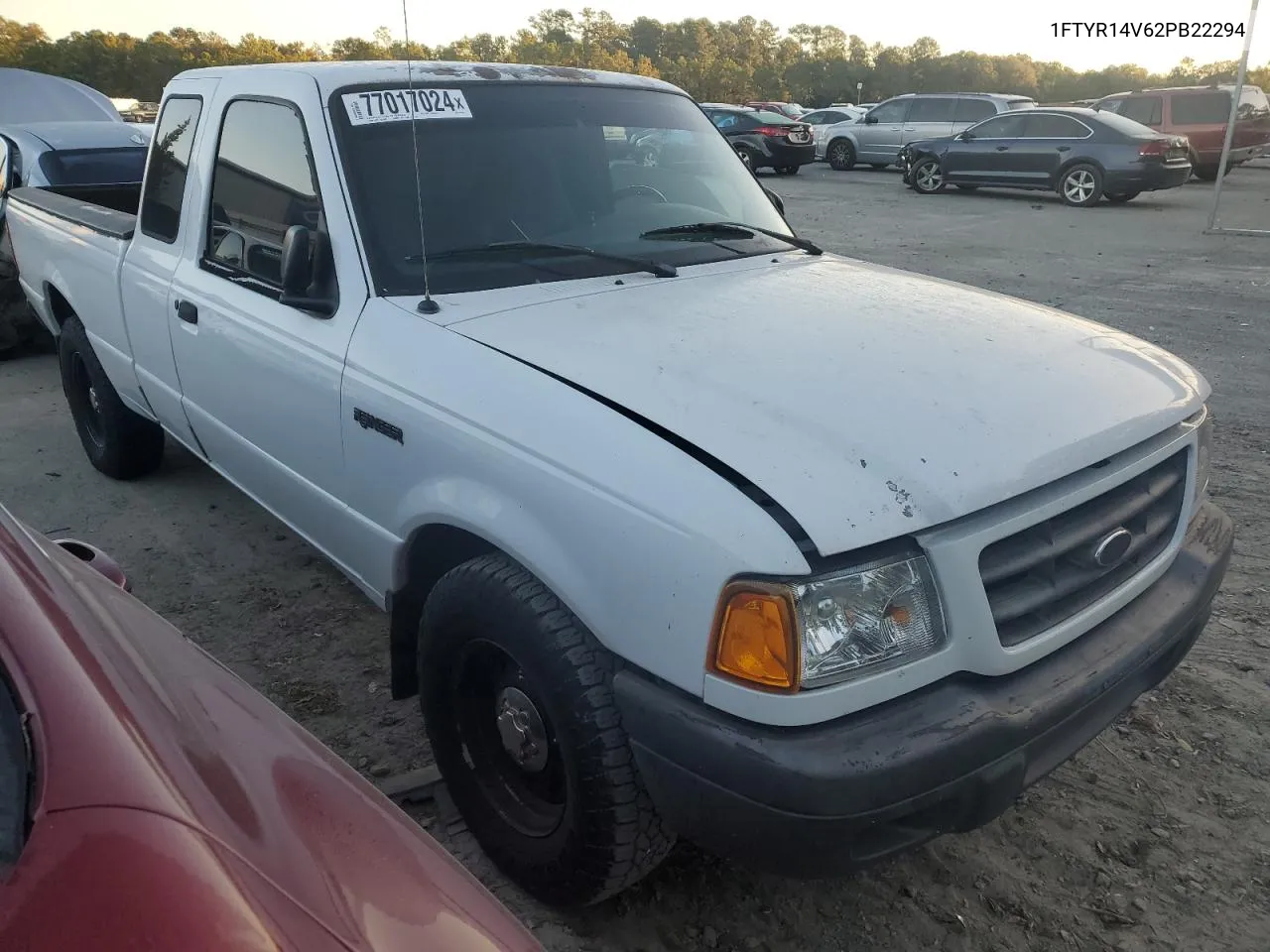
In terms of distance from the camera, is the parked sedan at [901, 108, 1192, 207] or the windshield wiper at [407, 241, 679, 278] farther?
the parked sedan at [901, 108, 1192, 207]

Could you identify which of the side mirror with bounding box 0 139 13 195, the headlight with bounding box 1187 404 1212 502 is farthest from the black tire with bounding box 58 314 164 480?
the headlight with bounding box 1187 404 1212 502

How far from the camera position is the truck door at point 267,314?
8.89ft

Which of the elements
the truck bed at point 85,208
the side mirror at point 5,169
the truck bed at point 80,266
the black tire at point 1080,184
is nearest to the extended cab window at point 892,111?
the black tire at point 1080,184

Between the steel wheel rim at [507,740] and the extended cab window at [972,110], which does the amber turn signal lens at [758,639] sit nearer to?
the steel wheel rim at [507,740]

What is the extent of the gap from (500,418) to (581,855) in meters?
0.98

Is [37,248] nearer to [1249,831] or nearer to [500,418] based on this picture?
[500,418]

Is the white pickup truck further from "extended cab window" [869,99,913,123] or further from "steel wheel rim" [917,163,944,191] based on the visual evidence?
"extended cab window" [869,99,913,123]

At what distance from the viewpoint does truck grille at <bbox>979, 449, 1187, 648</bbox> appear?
190cm

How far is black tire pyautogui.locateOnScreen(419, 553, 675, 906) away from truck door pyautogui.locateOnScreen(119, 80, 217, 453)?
79.0 inches

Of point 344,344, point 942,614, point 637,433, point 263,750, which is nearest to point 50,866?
point 263,750

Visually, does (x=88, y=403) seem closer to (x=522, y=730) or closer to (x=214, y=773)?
(x=522, y=730)

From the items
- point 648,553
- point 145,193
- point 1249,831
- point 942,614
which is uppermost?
point 145,193

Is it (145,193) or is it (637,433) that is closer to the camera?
(637,433)

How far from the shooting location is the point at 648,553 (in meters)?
1.79
